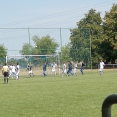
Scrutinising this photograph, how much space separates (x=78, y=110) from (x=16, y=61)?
116ft

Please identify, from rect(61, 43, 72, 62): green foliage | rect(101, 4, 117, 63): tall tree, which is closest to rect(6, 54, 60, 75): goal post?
rect(61, 43, 72, 62): green foliage

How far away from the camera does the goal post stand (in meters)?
46.0

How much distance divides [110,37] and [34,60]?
105ft

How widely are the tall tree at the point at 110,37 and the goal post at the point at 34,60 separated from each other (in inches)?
1095

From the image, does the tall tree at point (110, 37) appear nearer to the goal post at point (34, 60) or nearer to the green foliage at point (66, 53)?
the green foliage at point (66, 53)

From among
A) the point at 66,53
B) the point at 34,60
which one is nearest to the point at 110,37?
the point at 66,53

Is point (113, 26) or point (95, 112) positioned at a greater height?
point (113, 26)

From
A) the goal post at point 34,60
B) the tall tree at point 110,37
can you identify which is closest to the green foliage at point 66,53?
the goal post at point 34,60

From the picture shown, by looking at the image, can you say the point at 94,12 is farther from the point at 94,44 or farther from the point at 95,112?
the point at 95,112

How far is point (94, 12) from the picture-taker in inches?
3718

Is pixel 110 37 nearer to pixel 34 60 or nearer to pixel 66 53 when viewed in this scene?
pixel 66 53

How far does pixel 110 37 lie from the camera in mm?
76250

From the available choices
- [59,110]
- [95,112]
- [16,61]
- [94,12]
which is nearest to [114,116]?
[95,112]

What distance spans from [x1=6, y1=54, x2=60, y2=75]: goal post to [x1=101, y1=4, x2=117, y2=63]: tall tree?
91.3ft
